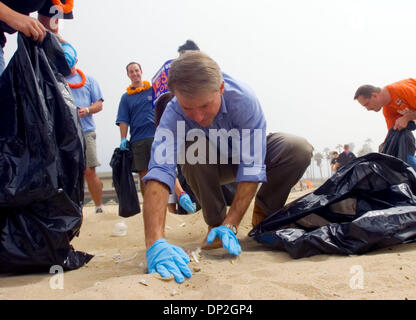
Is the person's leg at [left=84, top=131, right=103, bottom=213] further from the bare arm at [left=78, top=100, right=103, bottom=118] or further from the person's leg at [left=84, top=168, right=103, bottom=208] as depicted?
the bare arm at [left=78, top=100, right=103, bottom=118]

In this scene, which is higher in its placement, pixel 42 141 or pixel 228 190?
pixel 42 141

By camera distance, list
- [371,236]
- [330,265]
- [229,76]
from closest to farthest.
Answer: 1. [330,265]
2. [371,236]
3. [229,76]

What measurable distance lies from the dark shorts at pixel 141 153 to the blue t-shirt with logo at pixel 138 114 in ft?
0.21

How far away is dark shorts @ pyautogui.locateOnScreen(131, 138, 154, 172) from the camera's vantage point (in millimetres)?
3283

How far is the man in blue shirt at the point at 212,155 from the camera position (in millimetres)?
1421

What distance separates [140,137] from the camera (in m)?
3.41

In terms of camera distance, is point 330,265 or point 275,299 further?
point 330,265

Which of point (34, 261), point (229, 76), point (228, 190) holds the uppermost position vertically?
point (229, 76)

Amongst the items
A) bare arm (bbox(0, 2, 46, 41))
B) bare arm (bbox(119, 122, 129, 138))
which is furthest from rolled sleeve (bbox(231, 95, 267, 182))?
bare arm (bbox(119, 122, 129, 138))

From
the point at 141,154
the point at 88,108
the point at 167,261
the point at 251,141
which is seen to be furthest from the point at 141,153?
the point at 167,261
